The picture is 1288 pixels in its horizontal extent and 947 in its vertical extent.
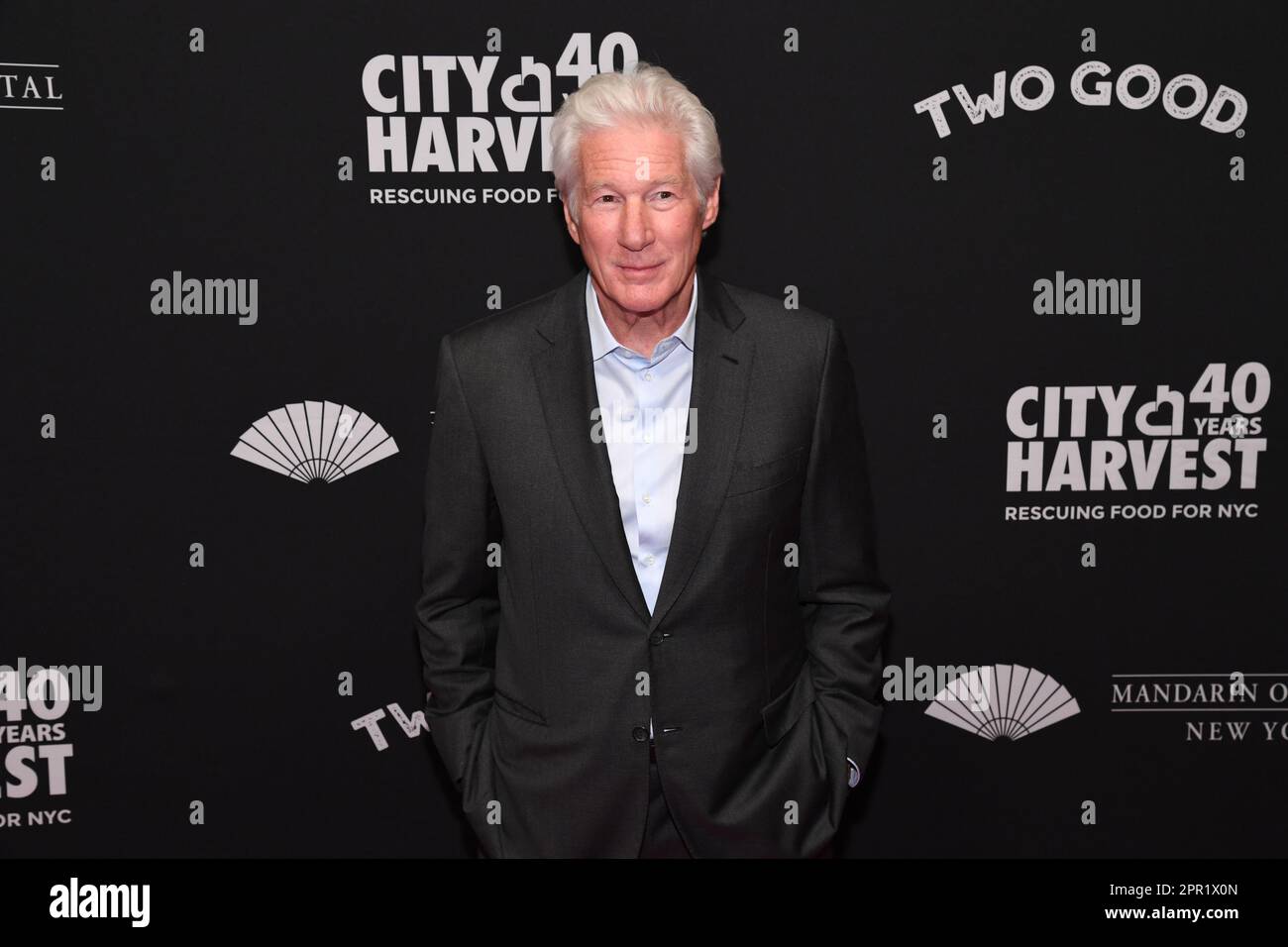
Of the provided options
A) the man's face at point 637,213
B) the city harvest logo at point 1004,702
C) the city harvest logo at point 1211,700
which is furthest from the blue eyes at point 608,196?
the city harvest logo at point 1211,700

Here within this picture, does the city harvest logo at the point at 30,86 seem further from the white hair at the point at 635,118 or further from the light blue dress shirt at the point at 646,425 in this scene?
the light blue dress shirt at the point at 646,425

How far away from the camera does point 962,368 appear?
3373 mm

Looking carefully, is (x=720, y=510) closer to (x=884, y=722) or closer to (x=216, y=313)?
(x=884, y=722)

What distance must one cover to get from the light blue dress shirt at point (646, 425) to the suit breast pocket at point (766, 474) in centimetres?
12

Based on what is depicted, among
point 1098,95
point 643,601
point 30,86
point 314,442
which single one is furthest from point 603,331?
point 30,86

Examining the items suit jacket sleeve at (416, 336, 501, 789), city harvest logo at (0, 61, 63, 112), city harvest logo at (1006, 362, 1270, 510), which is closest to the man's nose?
suit jacket sleeve at (416, 336, 501, 789)

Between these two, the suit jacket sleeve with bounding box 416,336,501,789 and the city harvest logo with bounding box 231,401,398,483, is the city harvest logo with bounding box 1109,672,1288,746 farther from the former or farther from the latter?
the city harvest logo with bounding box 231,401,398,483

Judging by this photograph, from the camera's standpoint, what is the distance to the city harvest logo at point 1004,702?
3562 mm

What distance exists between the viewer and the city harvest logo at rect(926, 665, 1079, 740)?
3.56 m

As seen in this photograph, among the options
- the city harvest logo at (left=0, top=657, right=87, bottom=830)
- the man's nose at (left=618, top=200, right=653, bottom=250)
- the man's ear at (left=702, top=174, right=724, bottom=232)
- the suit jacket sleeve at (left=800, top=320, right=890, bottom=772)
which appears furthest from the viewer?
the city harvest logo at (left=0, top=657, right=87, bottom=830)

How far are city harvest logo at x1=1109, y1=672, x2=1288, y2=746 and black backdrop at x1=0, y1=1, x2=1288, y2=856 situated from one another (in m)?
0.01

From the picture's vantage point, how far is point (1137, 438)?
3.40 m

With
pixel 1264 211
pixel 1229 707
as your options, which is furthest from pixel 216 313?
pixel 1229 707

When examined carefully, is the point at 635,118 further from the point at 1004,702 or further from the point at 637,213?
the point at 1004,702
